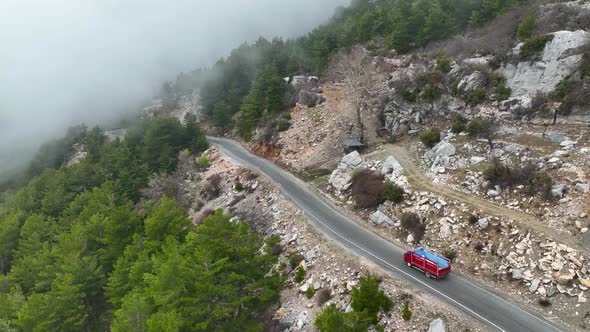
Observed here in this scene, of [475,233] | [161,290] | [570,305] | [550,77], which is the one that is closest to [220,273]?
[161,290]

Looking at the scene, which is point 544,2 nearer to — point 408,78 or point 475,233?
point 408,78

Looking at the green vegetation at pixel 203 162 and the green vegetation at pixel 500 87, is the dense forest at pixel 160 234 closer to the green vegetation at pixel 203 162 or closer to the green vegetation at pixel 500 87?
the green vegetation at pixel 203 162

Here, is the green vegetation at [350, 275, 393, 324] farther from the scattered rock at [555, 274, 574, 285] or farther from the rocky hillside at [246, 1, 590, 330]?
the scattered rock at [555, 274, 574, 285]

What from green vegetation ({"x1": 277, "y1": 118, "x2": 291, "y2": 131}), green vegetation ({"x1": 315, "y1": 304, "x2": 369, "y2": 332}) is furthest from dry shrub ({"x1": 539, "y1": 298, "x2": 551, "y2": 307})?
green vegetation ({"x1": 277, "y1": 118, "x2": 291, "y2": 131})

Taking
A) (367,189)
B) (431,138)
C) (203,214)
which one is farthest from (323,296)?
(203,214)

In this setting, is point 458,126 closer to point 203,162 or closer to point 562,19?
point 562,19

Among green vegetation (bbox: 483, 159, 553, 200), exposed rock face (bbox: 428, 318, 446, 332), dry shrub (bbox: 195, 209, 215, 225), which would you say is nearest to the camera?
exposed rock face (bbox: 428, 318, 446, 332)
